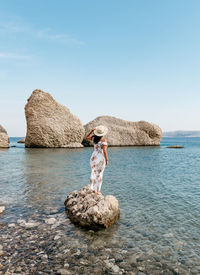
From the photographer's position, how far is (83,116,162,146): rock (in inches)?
1961

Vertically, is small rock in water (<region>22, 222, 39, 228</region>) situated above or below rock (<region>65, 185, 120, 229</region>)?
below

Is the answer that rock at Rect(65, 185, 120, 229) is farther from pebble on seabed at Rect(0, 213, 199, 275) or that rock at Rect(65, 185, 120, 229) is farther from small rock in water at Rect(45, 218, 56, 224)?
small rock in water at Rect(45, 218, 56, 224)

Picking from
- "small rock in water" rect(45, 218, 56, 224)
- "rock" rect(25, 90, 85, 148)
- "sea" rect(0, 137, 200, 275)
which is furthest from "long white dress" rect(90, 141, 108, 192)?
"rock" rect(25, 90, 85, 148)

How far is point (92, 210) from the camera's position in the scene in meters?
6.64

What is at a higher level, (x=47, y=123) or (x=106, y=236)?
(x=47, y=123)

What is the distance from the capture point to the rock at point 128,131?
4981cm

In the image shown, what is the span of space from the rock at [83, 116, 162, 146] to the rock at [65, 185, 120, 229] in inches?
1608

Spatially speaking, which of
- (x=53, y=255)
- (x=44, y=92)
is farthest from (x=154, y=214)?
(x=44, y=92)

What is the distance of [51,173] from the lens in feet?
49.3

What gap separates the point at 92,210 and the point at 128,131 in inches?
1782

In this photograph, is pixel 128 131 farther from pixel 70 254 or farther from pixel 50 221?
pixel 70 254

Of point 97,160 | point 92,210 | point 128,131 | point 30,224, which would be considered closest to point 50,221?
point 30,224

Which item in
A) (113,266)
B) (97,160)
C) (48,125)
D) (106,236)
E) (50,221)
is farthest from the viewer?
(48,125)

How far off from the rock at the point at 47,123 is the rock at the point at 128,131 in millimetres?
8421
